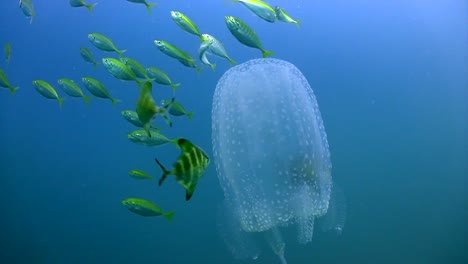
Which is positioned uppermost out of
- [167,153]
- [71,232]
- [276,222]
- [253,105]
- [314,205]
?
[253,105]

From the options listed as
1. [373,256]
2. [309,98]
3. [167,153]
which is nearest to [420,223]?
[373,256]

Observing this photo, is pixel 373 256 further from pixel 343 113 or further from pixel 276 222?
pixel 276 222

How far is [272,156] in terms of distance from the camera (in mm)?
2691

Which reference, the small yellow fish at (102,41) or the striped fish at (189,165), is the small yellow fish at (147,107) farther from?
the small yellow fish at (102,41)

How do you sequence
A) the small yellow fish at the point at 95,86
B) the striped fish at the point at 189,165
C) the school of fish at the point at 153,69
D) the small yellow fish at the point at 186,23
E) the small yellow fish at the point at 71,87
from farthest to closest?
1. the small yellow fish at the point at 71,87
2. the small yellow fish at the point at 95,86
3. the small yellow fish at the point at 186,23
4. the school of fish at the point at 153,69
5. the striped fish at the point at 189,165

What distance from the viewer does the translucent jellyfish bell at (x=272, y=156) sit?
2.68m

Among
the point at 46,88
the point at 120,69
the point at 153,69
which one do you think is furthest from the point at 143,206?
the point at 46,88

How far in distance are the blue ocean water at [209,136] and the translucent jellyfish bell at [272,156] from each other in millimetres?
3782

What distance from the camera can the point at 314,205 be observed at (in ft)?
8.98

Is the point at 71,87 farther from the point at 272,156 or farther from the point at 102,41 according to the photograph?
the point at 272,156

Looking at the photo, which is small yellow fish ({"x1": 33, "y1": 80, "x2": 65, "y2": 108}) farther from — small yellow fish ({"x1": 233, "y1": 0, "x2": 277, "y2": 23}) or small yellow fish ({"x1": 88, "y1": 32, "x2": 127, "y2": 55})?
small yellow fish ({"x1": 233, "y1": 0, "x2": 277, "y2": 23})

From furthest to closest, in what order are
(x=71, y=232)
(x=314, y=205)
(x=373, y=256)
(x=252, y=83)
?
(x=71, y=232) → (x=373, y=256) → (x=252, y=83) → (x=314, y=205)

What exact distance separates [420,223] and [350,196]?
3.56 ft

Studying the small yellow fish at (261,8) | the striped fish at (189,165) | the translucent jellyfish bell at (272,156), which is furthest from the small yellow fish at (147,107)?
the small yellow fish at (261,8)
